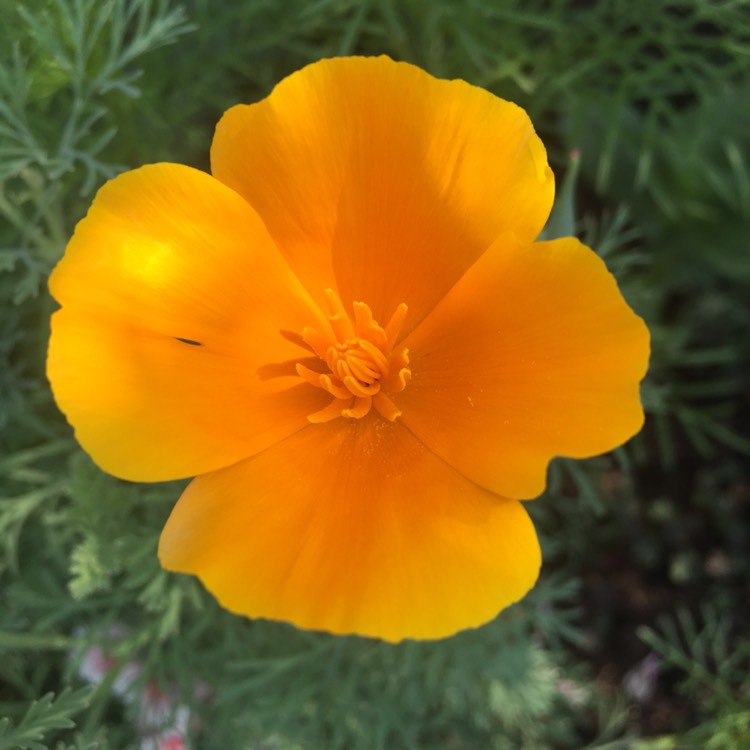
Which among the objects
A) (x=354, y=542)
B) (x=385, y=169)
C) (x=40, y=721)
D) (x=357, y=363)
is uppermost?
(x=385, y=169)

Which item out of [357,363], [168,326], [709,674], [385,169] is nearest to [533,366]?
[357,363]

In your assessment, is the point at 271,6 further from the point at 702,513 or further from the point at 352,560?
the point at 702,513

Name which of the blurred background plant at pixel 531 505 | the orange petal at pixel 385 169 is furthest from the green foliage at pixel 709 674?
the orange petal at pixel 385 169

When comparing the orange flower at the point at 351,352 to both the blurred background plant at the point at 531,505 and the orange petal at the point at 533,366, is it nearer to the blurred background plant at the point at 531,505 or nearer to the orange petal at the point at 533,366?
the orange petal at the point at 533,366

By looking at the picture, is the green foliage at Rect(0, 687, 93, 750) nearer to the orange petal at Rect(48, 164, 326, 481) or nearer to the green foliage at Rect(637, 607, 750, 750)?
the orange petal at Rect(48, 164, 326, 481)

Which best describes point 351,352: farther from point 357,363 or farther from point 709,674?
point 709,674

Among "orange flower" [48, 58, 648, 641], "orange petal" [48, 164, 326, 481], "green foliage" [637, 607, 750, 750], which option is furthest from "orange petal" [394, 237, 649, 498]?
"green foliage" [637, 607, 750, 750]
